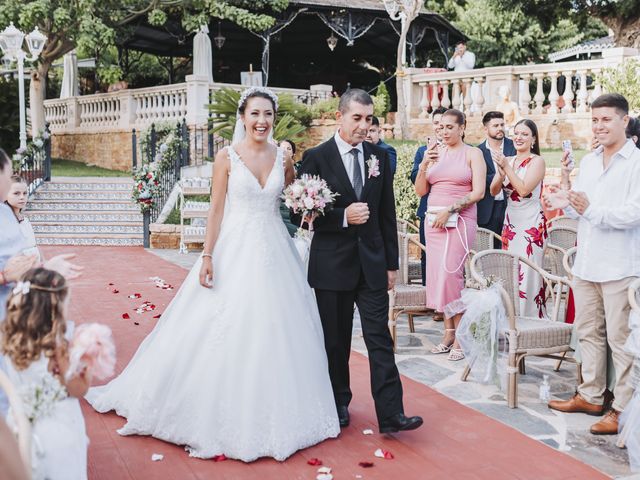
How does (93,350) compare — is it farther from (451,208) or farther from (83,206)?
(83,206)

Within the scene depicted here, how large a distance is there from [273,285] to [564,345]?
2.20m

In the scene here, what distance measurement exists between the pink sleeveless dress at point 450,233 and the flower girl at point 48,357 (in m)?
3.89

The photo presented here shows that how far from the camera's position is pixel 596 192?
180 inches

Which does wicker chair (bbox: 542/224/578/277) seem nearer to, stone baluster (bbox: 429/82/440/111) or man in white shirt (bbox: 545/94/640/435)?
Result: man in white shirt (bbox: 545/94/640/435)

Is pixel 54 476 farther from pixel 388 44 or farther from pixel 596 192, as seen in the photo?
pixel 388 44

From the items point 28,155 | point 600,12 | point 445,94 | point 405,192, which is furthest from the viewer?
point 600,12

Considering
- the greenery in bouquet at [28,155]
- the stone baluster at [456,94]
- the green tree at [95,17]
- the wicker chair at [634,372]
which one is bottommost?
the wicker chair at [634,372]

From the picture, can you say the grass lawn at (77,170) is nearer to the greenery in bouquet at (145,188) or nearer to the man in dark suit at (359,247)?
the greenery in bouquet at (145,188)

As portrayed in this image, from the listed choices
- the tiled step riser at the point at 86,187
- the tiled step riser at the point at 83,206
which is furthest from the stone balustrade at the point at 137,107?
the tiled step riser at the point at 83,206

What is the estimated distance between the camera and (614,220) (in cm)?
434

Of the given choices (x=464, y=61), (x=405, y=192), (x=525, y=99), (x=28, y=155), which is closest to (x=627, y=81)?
(x=525, y=99)

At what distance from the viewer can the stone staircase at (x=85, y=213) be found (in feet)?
48.8

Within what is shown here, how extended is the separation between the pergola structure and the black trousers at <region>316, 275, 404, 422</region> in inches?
716

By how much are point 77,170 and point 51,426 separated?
1974cm
